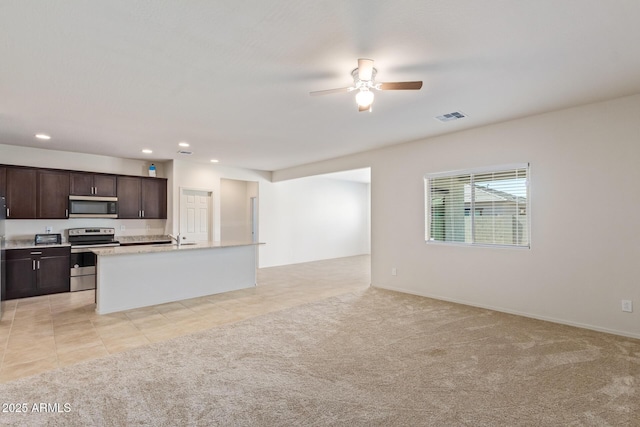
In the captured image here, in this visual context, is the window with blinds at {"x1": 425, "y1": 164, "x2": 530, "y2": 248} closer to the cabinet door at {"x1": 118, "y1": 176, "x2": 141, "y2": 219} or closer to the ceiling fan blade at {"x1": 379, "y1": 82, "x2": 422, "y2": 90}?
the ceiling fan blade at {"x1": 379, "y1": 82, "x2": 422, "y2": 90}

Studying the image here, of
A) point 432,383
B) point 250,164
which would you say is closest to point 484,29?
→ point 432,383

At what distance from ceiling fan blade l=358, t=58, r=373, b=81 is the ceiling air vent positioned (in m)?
1.79

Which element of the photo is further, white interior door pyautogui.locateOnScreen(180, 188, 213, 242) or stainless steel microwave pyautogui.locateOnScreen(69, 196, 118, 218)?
white interior door pyautogui.locateOnScreen(180, 188, 213, 242)

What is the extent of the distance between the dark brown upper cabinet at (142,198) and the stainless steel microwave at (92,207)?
0.41ft

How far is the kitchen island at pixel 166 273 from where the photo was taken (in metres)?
4.42

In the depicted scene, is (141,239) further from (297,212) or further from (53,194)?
(297,212)

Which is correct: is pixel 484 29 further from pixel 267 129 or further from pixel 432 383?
pixel 267 129

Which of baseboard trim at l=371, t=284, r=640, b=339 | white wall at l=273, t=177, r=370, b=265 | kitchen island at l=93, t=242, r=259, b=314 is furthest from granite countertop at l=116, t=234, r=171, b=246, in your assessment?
baseboard trim at l=371, t=284, r=640, b=339

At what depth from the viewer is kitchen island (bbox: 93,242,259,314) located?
4.42 metres

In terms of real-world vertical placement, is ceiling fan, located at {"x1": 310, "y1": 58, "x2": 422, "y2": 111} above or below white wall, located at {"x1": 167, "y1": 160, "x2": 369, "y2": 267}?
above

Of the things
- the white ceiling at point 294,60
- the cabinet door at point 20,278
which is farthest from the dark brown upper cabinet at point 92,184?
the white ceiling at point 294,60

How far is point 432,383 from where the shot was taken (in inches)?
98.5

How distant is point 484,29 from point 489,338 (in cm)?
296

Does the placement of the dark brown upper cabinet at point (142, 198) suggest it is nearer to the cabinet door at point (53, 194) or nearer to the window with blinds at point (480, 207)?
the cabinet door at point (53, 194)
